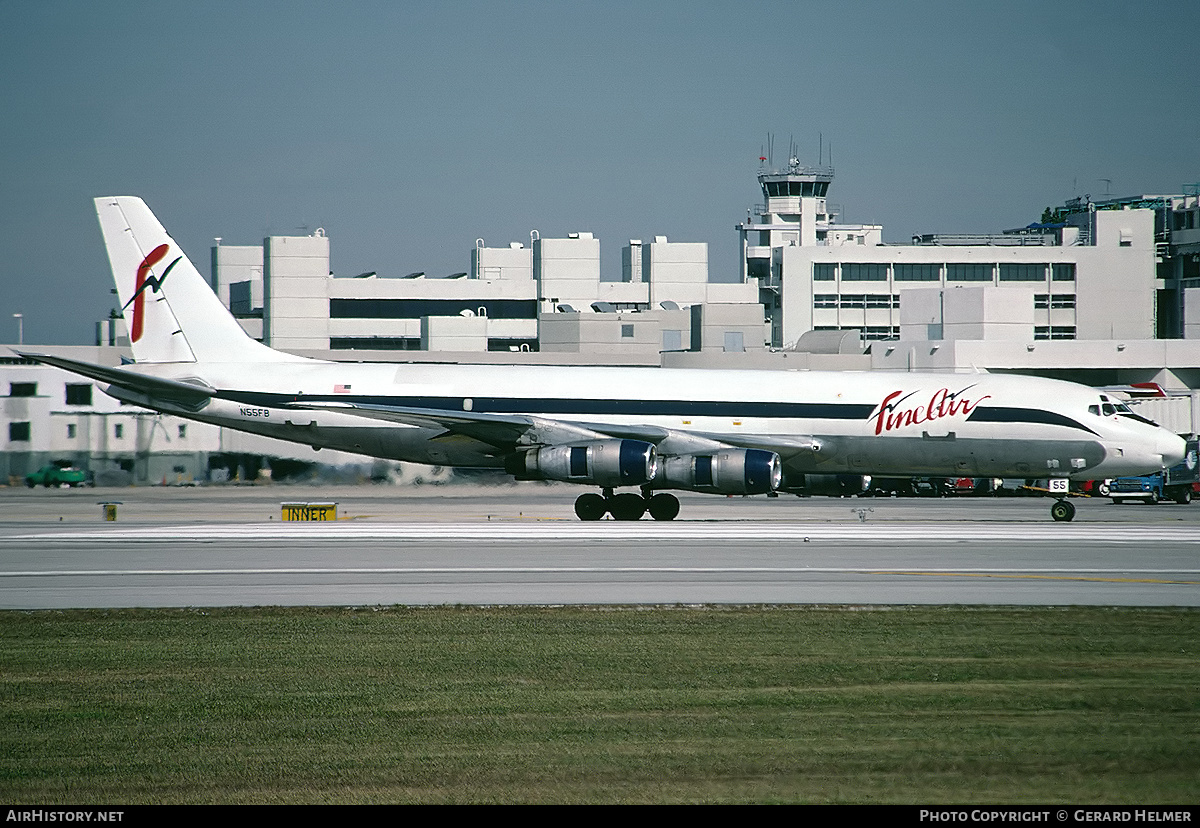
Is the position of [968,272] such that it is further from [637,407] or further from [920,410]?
[637,407]

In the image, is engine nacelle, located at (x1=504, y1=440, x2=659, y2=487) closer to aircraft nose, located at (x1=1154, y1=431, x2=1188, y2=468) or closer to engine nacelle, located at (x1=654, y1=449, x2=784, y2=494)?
engine nacelle, located at (x1=654, y1=449, x2=784, y2=494)

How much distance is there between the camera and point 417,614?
57.9 feet

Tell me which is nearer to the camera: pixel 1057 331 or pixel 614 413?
→ pixel 614 413

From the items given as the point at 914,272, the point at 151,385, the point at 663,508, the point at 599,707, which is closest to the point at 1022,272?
the point at 914,272

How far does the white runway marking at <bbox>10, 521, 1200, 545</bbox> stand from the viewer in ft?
92.6

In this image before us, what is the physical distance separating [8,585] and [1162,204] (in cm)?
13963

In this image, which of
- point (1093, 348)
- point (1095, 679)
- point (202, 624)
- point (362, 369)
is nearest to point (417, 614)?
point (202, 624)

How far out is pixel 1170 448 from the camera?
3372cm

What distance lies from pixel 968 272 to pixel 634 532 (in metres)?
111

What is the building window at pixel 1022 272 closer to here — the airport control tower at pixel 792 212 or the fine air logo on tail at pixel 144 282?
the airport control tower at pixel 792 212

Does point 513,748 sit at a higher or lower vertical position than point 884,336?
lower

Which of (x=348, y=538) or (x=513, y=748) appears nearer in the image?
(x=513, y=748)

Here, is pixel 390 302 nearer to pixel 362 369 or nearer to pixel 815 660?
pixel 362 369

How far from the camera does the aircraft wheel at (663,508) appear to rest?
115ft
